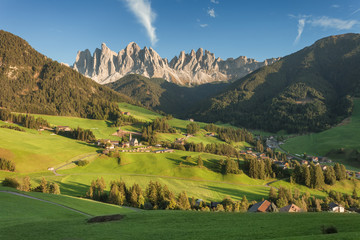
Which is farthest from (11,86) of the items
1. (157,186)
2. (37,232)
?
(37,232)

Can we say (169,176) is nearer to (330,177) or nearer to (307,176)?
(307,176)

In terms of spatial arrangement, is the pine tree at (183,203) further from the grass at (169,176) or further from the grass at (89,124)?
the grass at (89,124)

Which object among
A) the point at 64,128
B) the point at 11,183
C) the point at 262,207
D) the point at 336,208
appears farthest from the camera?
the point at 64,128

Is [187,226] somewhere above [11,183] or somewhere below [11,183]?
above

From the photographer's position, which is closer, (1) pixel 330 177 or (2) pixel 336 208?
(2) pixel 336 208

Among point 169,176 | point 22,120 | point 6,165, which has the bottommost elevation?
point 169,176

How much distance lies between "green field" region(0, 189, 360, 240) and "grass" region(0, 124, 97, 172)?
74.2 meters

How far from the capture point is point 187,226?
71.5 feet

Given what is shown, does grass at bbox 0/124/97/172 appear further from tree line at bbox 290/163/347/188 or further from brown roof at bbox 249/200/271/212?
tree line at bbox 290/163/347/188

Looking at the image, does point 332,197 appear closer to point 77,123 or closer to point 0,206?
point 0,206

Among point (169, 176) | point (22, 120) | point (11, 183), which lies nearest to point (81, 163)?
point (169, 176)

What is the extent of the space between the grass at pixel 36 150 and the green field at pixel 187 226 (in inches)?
2921

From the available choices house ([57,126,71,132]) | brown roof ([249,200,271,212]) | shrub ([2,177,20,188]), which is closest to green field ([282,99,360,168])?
brown roof ([249,200,271,212])

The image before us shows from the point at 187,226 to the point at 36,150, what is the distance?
108256 mm
